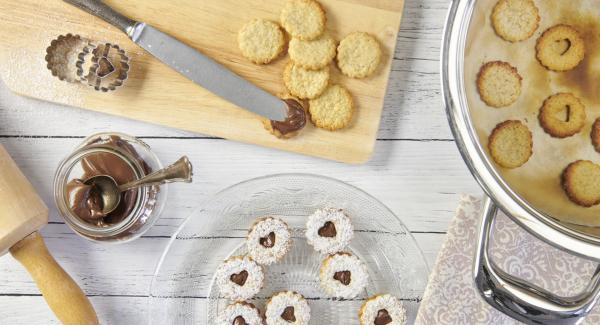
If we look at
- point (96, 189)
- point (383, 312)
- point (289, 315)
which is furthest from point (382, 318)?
point (96, 189)

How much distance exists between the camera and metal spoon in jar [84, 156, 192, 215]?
1.00 m

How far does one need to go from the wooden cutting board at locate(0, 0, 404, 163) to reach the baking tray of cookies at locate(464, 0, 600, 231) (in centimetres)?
18

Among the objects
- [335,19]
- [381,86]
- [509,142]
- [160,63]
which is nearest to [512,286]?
[509,142]

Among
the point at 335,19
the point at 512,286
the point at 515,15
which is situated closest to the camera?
the point at 512,286

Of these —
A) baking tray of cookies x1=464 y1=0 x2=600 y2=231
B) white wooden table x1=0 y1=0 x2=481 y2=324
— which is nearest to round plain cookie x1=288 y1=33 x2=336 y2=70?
white wooden table x1=0 y1=0 x2=481 y2=324

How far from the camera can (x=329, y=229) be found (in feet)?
3.52

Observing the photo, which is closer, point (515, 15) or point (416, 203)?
point (515, 15)

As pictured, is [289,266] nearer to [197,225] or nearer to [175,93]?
[197,225]

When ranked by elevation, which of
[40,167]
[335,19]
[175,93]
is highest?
[335,19]

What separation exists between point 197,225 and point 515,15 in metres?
0.60

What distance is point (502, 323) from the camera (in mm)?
1078

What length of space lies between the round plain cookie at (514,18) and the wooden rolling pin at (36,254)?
0.76m

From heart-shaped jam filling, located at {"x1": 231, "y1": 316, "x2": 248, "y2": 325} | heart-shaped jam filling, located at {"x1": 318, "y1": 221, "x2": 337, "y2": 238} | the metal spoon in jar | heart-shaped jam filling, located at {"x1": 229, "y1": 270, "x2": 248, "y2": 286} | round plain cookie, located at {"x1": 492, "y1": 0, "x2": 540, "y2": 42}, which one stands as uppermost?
round plain cookie, located at {"x1": 492, "y1": 0, "x2": 540, "y2": 42}

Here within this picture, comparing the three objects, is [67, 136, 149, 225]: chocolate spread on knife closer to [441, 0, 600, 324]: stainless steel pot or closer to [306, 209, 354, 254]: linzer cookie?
[306, 209, 354, 254]: linzer cookie
